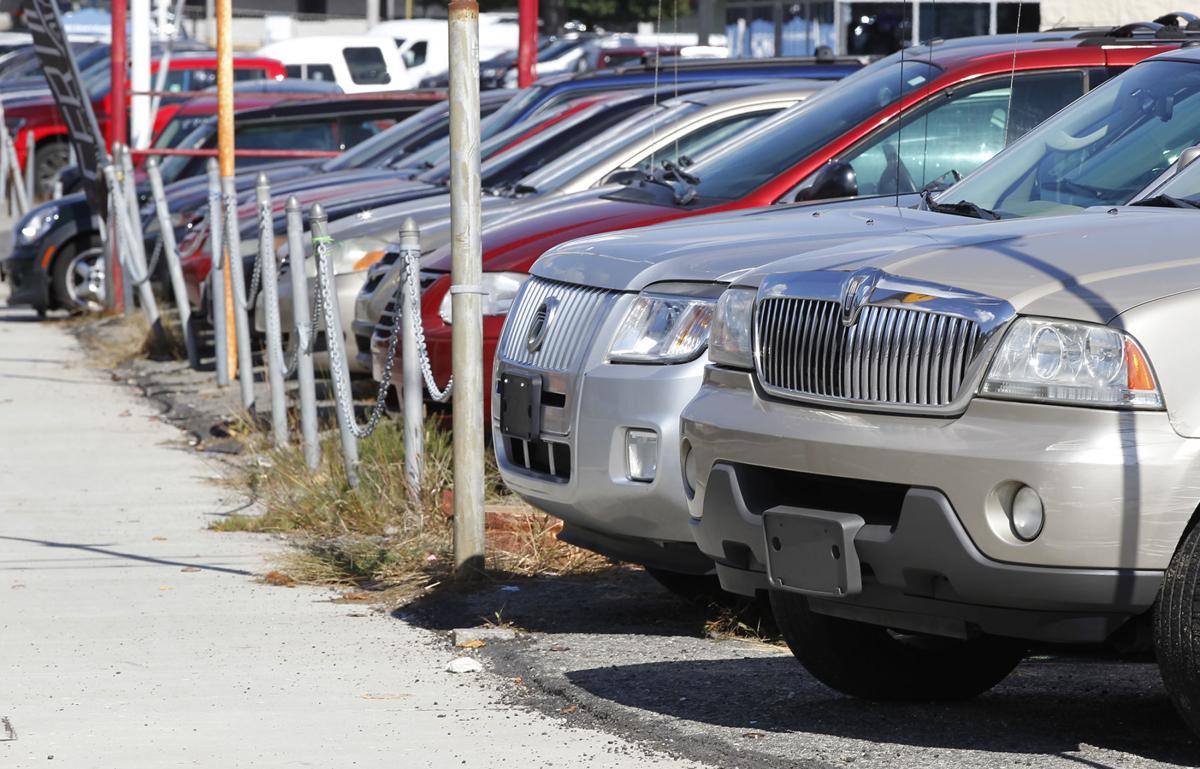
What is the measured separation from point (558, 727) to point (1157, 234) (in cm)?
195

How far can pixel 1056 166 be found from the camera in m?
5.90

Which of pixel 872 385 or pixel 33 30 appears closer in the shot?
pixel 872 385

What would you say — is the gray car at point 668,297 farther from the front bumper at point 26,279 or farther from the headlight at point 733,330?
the front bumper at point 26,279

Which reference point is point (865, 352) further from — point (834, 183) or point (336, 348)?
point (336, 348)

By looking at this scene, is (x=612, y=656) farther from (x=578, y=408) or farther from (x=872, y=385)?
(x=872, y=385)

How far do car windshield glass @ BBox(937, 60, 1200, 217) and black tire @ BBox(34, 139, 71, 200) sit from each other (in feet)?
76.1

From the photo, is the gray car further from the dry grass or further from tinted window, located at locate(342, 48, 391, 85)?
tinted window, located at locate(342, 48, 391, 85)

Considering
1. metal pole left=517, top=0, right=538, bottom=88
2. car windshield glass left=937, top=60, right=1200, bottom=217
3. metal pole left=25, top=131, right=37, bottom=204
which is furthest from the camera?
metal pole left=25, top=131, right=37, bottom=204

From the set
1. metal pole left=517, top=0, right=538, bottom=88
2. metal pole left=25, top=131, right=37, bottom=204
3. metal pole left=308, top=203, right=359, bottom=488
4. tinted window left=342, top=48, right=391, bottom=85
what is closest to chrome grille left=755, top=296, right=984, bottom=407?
metal pole left=308, top=203, right=359, bottom=488

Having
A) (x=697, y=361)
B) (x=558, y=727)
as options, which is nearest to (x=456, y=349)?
(x=697, y=361)

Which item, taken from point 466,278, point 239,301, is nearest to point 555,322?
point 466,278

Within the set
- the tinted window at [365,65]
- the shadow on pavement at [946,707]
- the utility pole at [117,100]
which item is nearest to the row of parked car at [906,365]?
the shadow on pavement at [946,707]

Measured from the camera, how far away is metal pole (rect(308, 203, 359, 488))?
825cm

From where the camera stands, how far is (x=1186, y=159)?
520 centimetres
